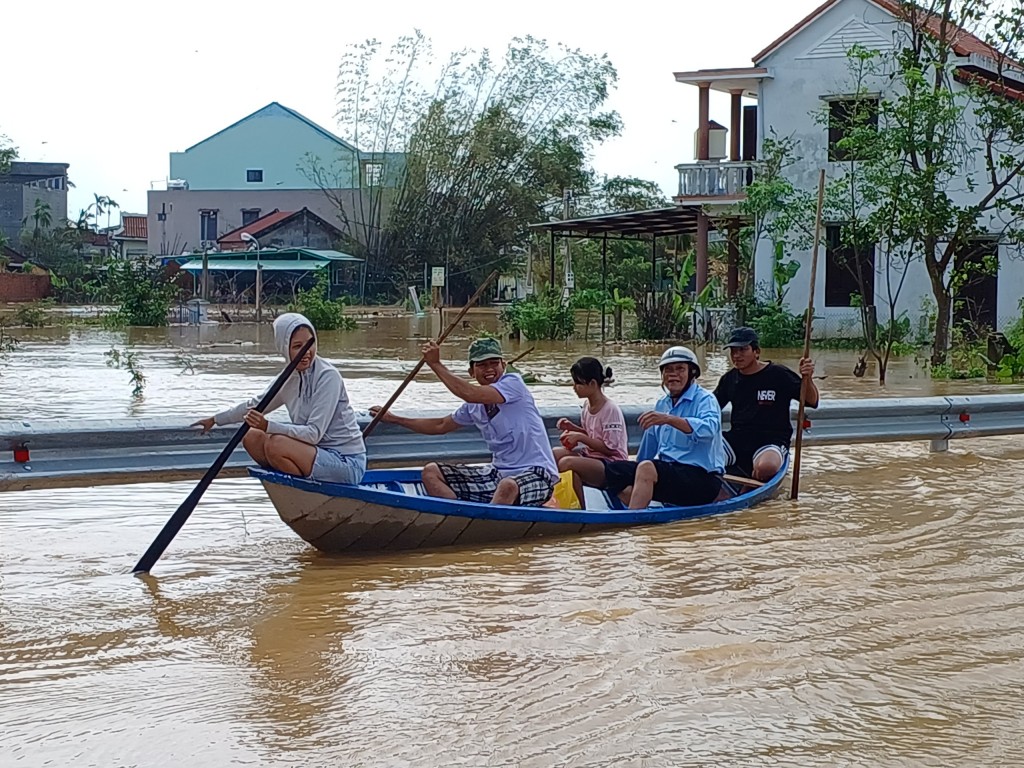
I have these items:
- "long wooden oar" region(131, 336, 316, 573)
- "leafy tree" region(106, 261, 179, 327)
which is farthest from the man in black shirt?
"leafy tree" region(106, 261, 179, 327)

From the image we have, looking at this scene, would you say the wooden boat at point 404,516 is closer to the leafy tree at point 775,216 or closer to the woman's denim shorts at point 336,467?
the woman's denim shorts at point 336,467

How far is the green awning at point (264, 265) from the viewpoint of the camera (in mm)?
49000

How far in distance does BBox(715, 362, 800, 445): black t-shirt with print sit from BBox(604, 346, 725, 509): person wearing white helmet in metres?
0.96

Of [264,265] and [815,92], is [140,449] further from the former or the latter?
[264,265]

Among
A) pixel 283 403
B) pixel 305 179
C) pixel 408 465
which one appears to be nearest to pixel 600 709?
pixel 283 403

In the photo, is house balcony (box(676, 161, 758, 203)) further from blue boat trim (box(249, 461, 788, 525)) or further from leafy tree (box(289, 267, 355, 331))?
blue boat trim (box(249, 461, 788, 525))

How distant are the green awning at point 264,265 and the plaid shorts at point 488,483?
41.0 m

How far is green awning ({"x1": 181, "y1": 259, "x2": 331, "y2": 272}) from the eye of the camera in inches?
1929

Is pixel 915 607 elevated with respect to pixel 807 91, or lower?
lower

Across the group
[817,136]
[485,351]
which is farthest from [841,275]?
[485,351]

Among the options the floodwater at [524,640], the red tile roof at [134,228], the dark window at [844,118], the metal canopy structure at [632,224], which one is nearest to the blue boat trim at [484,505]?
the floodwater at [524,640]

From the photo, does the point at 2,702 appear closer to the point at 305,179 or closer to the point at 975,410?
the point at 975,410

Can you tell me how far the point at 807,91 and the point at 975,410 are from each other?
17.2 meters

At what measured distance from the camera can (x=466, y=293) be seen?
53031mm
